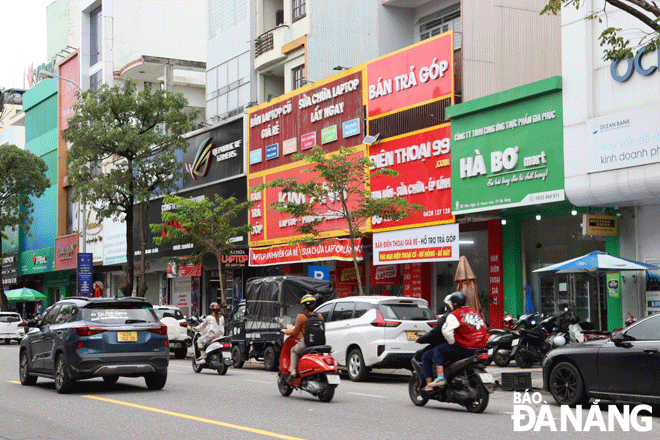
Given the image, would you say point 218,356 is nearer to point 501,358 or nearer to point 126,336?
point 126,336

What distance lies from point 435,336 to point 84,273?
32.3m

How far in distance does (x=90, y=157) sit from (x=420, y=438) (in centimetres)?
2718

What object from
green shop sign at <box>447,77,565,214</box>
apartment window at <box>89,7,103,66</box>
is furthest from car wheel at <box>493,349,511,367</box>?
apartment window at <box>89,7,103,66</box>

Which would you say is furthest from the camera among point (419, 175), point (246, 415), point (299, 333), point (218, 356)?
point (419, 175)

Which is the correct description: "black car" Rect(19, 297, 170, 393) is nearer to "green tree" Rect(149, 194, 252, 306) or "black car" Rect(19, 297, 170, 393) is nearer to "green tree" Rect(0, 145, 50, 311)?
"green tree" Rect(149, 194, 252, 306)

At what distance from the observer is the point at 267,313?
877 inches

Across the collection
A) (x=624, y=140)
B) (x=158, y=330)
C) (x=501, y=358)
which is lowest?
(x=501, y=358)

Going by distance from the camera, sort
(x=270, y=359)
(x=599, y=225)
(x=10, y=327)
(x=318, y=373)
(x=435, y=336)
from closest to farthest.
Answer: (x=435, y=336) → (x=318, y=373) → (x=599, y=225) → (x=270, y=359) → (x=10, y=327)

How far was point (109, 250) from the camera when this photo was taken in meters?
46.8

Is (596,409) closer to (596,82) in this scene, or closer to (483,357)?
(483,357)

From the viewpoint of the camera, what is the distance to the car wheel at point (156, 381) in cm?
1532

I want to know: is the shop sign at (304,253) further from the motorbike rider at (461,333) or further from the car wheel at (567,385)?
the motorbike rider at (461,333)

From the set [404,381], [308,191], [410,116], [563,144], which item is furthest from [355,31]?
[404,381]

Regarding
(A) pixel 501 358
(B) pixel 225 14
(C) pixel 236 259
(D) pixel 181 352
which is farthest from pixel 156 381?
(B) pixel 225 14
